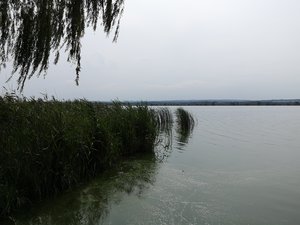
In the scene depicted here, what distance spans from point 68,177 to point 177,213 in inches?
79.7

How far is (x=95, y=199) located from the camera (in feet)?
19.0

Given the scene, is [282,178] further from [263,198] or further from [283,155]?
[283,155]

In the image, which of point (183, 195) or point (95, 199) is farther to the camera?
point (183, 195)

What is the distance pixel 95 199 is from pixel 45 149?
4.11 ft

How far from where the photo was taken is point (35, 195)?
5328 millimetres

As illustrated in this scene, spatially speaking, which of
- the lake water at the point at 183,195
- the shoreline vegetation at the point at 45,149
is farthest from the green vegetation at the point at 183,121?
the shoreline vegetation at the point at 45,149

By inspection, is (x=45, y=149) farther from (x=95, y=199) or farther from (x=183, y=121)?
(x=183, y=121)

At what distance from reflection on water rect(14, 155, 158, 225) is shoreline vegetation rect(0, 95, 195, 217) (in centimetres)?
23

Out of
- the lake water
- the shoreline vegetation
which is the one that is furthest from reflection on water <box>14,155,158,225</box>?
the shoreline vegetation

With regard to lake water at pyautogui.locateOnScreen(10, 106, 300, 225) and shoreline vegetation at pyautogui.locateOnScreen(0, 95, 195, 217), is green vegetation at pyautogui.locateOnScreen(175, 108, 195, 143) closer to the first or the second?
lake water at pyautogui.locateOnScreen(10, 106, 300, 225)

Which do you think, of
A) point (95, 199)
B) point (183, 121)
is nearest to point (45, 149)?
point (95, 199)

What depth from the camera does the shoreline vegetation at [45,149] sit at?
194 inches

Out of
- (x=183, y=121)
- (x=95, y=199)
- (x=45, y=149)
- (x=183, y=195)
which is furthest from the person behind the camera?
(x=183, y=121)

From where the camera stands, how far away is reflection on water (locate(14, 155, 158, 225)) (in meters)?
4.77
